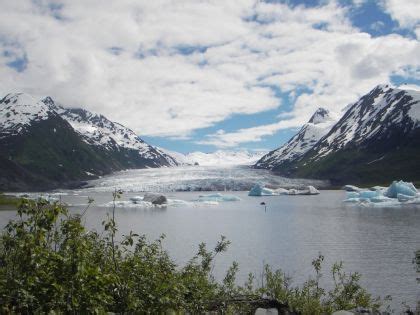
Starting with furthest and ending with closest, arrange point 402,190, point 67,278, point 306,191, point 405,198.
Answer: point 306,191 < point 402,190 < point 405,198 < point 67,278

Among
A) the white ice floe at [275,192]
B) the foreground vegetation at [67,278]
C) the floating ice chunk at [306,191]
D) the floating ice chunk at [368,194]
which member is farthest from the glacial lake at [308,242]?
the floating ice chunk at [306,191]

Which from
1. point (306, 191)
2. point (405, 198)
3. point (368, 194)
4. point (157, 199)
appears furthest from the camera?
point (306, 191)

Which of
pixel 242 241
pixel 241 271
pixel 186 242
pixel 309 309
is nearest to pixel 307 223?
pixel 242 241

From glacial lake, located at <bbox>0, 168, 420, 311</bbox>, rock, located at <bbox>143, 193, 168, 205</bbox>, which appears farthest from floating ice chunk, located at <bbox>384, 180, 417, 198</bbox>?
rock, located at <bbox>143, 193, 168, 205</bbox>

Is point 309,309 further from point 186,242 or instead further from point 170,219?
point 170,219

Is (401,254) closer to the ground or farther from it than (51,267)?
closer to the ground

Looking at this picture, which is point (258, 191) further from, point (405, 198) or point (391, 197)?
point (405, 198)

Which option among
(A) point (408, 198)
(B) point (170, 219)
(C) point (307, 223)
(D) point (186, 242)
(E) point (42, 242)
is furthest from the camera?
(A) point (408, 198)

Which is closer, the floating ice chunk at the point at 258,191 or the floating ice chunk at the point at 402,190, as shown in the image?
the floating ice chunk at the point at 402,190

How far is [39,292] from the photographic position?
9.33m

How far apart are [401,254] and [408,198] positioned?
7637cm

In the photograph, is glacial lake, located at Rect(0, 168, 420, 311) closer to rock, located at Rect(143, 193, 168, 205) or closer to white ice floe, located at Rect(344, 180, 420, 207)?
white ice floe, located at Rect(344, 180, 420, 207)

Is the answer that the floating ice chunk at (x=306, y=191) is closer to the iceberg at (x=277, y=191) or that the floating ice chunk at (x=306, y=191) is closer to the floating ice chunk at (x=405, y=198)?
the iceberg at (x=277, y=191)

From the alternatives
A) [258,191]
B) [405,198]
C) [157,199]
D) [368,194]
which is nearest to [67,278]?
[157,199]
